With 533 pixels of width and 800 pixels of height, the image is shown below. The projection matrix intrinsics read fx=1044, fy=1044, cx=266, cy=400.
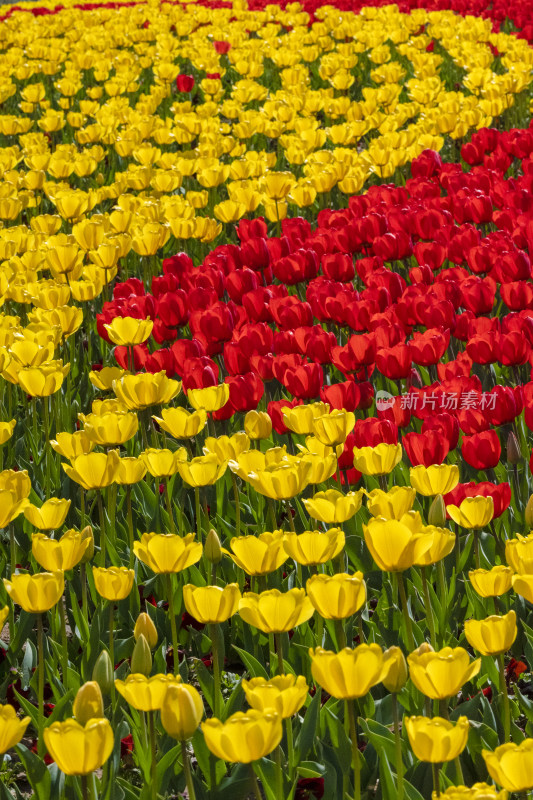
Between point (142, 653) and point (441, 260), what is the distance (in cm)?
294

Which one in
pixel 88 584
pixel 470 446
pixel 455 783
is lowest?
pixel 88 584

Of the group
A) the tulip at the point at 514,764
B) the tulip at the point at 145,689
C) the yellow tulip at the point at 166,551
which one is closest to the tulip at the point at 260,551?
the yellow tulip at the point at 166,551

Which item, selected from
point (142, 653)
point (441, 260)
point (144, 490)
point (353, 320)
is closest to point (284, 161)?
point (441, 260)

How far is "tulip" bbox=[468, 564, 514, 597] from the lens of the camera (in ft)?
6.81

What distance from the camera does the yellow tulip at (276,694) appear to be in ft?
5.32

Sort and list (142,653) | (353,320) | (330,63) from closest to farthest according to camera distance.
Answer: (142,653) < (353,320) < (330,63)

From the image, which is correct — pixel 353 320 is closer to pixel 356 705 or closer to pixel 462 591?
pixel 462 591

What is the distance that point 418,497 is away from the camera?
10.7ft

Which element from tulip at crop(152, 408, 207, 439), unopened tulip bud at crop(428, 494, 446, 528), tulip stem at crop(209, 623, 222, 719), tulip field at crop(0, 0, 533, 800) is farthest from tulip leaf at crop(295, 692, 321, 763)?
tulip at crop(152, 408, 207, 439)

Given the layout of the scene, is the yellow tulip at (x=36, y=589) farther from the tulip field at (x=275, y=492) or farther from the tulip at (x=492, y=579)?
the tulip at (x=492, y=579)

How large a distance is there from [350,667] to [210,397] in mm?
1562

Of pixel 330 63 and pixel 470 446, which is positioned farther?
pixel 330 63

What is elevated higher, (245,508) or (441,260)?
(441,260)

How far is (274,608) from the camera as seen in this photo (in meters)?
1.91
